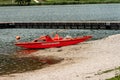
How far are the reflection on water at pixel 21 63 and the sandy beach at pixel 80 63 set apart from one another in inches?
58.9

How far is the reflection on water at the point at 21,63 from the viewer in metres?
38.3

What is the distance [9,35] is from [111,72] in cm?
5118

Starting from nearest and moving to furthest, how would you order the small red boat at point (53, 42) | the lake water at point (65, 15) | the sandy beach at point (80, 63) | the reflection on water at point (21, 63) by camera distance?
the sandy beach at point (80, 63) < the reflection on water at point (21, 63) < the small red boat at point (53, 42) < the lake water at point (65, 15)

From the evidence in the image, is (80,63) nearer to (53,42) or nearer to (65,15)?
(53,42)

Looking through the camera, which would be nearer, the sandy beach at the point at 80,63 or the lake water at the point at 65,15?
the sandy beach at the point at 80,63

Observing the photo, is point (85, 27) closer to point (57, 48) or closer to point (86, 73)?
point (57, 48)

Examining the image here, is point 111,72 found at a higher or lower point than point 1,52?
higher

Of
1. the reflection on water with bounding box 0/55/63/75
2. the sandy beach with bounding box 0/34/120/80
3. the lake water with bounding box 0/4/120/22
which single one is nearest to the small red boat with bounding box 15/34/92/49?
the sandy beach with bounding box 0/34/120/80

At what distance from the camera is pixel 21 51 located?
5309 centimetres

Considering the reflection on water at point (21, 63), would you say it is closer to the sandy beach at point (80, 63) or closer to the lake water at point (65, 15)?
the sandy beach at point (80, 63)

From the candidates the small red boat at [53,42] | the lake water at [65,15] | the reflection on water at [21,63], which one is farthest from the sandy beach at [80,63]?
the lake water at [65,15]

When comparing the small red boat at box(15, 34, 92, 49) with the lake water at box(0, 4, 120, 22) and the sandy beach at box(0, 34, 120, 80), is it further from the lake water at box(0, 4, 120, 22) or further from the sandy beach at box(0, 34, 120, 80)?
the lake water at box(0, 4, 120, 22)

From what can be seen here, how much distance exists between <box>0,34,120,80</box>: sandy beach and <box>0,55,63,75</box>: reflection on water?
4.91 feet

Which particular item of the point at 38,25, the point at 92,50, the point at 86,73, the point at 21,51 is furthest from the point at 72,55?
the point at 38,25
